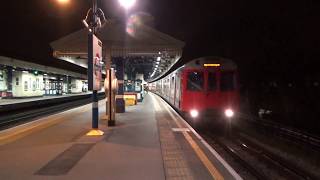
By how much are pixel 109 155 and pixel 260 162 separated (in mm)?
4320

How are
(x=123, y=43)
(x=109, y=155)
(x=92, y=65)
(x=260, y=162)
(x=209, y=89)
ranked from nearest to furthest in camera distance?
(x=109, y=155), (x=260, y=162), (x=92, y=65), (x=209, y=89), (x=123, y=43)

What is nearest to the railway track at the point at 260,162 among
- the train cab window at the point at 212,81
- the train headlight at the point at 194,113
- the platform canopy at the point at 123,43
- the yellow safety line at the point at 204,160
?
the yellow safety line at the point at 204,160

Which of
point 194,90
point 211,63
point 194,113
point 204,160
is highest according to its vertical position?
point 211,63

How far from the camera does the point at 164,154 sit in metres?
10.2

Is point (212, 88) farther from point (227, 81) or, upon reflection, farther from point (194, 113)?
point (194, 113)

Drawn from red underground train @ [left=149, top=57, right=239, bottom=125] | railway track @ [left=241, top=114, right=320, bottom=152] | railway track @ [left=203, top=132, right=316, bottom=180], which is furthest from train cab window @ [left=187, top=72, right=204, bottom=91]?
railway track @ [left=241, top=114, right=320, bottom=152]

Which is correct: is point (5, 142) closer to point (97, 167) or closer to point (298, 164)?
point (97, 167)

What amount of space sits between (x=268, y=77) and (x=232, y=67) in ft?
63.6

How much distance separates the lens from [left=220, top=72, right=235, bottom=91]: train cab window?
18.8 m

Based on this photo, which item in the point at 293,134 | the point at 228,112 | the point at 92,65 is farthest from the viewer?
the point at 228,112

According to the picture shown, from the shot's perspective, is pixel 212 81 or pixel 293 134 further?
pixel 212 81

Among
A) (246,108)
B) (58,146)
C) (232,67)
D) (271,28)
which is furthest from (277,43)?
(58,146)

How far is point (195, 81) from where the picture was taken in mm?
18766

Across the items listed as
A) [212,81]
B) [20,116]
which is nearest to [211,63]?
[212,81]
